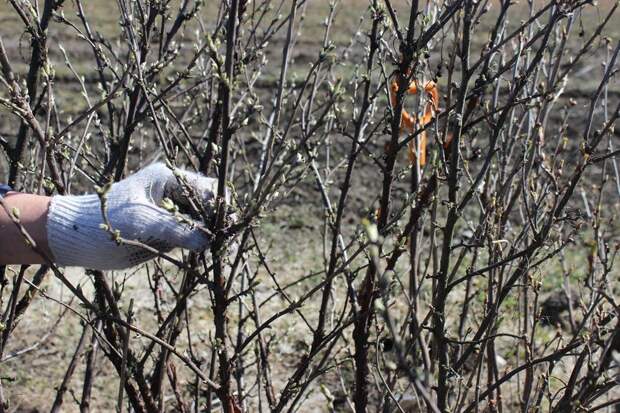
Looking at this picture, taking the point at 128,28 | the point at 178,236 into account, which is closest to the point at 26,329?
the point at 128,28

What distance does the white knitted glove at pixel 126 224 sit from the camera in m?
1.70

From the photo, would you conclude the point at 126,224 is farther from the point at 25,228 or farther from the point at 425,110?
the point at 425,110

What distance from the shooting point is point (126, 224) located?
170 centimetres

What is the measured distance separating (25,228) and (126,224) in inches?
10.2

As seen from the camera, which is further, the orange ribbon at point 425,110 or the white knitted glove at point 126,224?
the orange ribbon at point 425,110

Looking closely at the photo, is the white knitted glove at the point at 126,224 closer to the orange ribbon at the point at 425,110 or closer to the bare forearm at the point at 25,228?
the bare forearm at the point at 25,228

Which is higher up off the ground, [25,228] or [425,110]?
[425,110]

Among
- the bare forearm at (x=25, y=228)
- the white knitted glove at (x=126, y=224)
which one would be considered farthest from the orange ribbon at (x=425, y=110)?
the bare forearm at (x=25, y=228)

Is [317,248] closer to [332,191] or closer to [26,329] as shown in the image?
[332,191]

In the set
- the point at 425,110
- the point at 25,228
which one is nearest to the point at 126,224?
the point at 25,228

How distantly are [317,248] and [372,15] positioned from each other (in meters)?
3.92

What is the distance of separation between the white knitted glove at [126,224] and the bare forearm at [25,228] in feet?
0.12

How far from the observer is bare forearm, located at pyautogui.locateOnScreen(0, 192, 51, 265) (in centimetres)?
179

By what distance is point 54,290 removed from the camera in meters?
4.75
